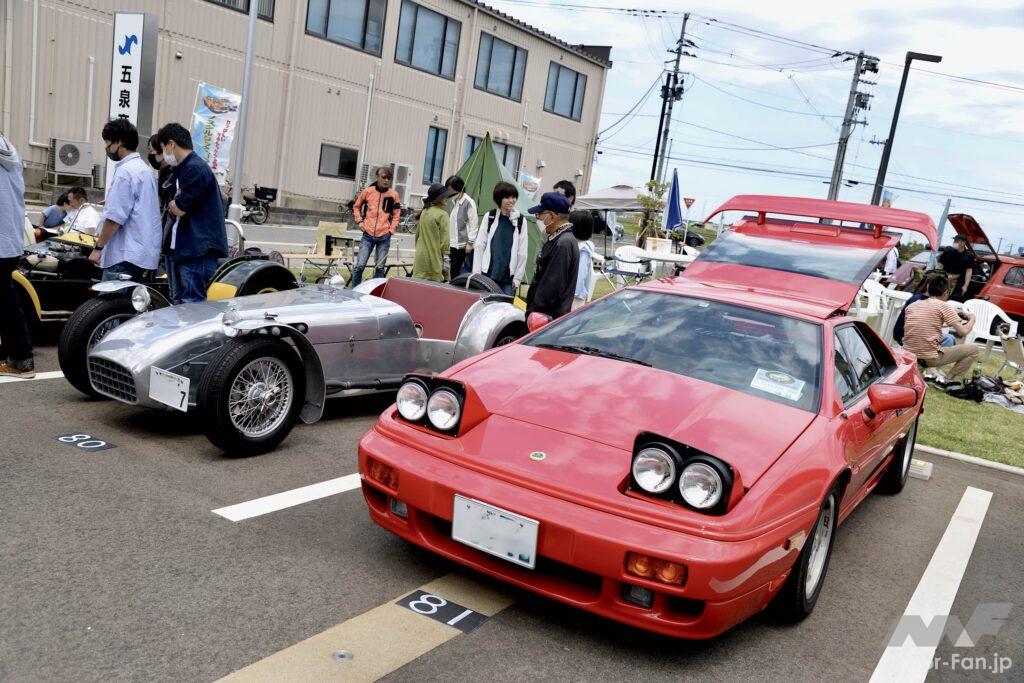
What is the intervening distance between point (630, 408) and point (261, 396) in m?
2.27

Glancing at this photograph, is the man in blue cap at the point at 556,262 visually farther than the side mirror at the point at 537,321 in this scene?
Yes

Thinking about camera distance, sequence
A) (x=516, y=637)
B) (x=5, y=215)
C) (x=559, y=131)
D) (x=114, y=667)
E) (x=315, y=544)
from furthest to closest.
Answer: (x=559, y=131) < (x=5, y=215) < (x=315, y=544) < (x=516, y=637) < (x=114, y=667)

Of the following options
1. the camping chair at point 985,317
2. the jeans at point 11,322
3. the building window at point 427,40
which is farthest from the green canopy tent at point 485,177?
the building window at point 427,40

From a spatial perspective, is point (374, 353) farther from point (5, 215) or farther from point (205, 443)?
point (5, 215)

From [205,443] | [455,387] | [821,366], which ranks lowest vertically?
[205,443]

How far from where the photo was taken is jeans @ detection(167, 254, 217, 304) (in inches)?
230

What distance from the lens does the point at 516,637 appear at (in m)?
2.93

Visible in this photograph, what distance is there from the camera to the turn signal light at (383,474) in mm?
3209

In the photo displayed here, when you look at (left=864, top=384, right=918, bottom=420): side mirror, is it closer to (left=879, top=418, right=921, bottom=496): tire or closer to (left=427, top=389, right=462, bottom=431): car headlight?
(left=879, top=418, right=921, bottom=496): tire

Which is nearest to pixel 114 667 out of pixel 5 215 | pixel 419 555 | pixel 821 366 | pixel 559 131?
pixel 419 555

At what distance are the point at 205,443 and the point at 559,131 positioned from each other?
26011 mm

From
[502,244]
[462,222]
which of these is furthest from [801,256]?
[462,222]

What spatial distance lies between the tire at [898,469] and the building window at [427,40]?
2021 centimetres

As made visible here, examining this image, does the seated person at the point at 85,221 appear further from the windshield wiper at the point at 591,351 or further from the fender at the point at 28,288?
A: the windshield wiper at the point at 591,351
